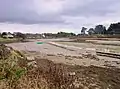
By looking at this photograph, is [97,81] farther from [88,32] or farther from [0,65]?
[88,32]

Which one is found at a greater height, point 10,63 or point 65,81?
point 10,63

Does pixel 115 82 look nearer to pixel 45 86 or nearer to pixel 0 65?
pixel 45 86

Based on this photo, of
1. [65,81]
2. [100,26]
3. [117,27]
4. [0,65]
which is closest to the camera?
[0,65]

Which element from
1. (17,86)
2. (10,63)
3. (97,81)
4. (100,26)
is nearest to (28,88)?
(17,86)

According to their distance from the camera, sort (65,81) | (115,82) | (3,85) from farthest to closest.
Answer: (115,82) → (65,81) → (3,85)

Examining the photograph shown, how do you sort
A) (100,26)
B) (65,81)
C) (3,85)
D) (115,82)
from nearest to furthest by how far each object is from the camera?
1. (3,85)
2. (65,81)
3. (115,82)
4. (100,26)

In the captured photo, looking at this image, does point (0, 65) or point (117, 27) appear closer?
point (0, 65)

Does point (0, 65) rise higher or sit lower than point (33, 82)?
higher

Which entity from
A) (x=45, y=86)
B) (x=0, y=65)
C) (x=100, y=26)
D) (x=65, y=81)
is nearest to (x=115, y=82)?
(x=65, y=81)

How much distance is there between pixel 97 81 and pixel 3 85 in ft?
24.3

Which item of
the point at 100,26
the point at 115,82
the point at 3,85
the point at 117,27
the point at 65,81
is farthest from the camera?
the point at 100,26

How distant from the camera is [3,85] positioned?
19.9 ft

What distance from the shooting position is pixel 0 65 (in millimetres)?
6793

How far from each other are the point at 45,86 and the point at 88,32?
18210cm
